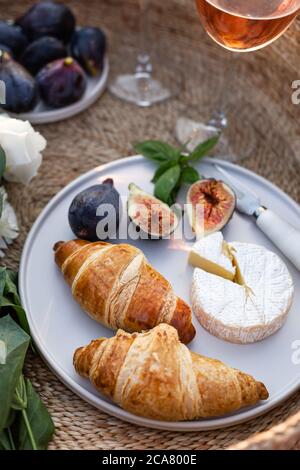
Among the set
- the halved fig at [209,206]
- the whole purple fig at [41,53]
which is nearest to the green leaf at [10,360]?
the halved fig at [209,206]

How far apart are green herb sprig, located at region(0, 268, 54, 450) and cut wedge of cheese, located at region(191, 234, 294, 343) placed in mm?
409

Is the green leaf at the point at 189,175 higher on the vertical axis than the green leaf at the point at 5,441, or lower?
higher

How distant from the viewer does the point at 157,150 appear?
189 cm

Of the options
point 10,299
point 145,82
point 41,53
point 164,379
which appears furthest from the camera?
point 145,82

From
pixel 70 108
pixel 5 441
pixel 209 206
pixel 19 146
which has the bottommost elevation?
pixel 5 441

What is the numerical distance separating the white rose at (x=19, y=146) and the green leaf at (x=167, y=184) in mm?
328

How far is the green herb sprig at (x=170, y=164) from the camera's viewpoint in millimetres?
1783

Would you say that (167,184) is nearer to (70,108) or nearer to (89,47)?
(70,108)

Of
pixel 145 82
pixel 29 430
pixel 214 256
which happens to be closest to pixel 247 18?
pixel 214 256

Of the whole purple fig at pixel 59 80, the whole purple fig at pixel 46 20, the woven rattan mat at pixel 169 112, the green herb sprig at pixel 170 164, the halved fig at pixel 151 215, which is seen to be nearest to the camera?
the halved fig at pixel 151 215

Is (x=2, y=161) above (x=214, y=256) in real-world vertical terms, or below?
below

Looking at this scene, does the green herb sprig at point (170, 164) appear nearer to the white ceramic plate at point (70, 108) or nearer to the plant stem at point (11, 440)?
the white ceramic plate at point (70, 108)

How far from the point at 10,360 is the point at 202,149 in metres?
0.85
